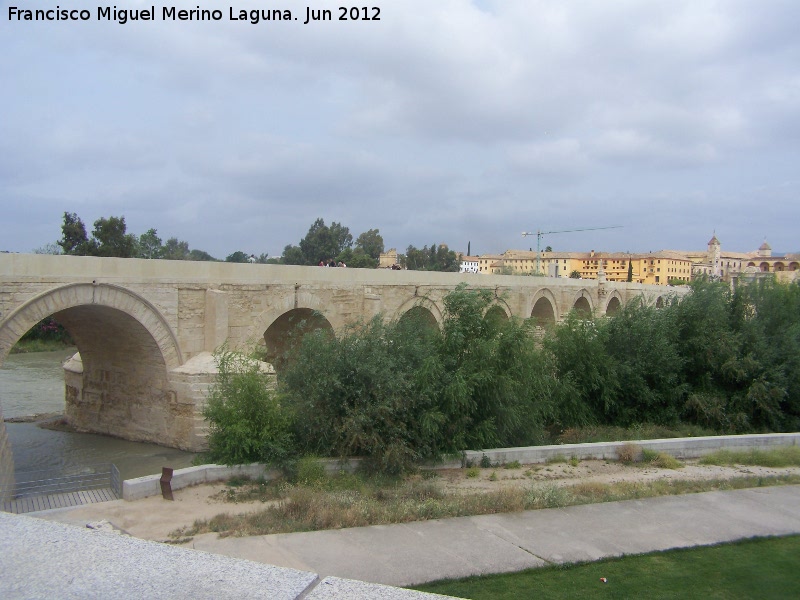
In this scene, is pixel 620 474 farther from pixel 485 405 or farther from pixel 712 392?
pixel 712 392

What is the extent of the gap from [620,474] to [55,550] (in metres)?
7.96

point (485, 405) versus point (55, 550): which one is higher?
point (55, 550)

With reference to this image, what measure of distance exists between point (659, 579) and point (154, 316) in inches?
325

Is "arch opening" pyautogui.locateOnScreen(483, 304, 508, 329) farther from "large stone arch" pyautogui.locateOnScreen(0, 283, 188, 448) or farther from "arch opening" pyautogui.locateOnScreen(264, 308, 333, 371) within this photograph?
"large stone arch" pyautogui.locateOnScreen(0, 283, 188, 448)

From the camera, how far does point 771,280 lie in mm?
13805

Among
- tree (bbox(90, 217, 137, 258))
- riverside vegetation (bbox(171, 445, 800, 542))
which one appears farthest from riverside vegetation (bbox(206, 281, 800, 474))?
tree (bbox(90, 217, 137, 258))

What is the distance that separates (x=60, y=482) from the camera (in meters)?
9.38

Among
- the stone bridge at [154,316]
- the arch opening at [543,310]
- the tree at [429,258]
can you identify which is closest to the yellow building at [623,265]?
the tree at [429,258]

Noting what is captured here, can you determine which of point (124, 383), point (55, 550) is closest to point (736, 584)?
point (55, 550)

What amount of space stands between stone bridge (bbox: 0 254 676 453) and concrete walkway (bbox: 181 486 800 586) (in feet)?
13.4

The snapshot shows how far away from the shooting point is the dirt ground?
588 centimetres

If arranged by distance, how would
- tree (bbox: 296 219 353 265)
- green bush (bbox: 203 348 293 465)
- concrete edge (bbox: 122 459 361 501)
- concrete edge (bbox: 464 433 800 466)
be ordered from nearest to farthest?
concrete edge (bbox: 122 459 361 501) < green bush (bbox: 203 348 293 465) < concrete edge (bbox: 464 433 800 466) < tree (bbox: 296 219 353 265)

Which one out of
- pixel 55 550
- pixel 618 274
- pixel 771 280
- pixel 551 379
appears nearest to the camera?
pixel 55 550

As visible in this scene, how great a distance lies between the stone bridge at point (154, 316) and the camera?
876 cm
